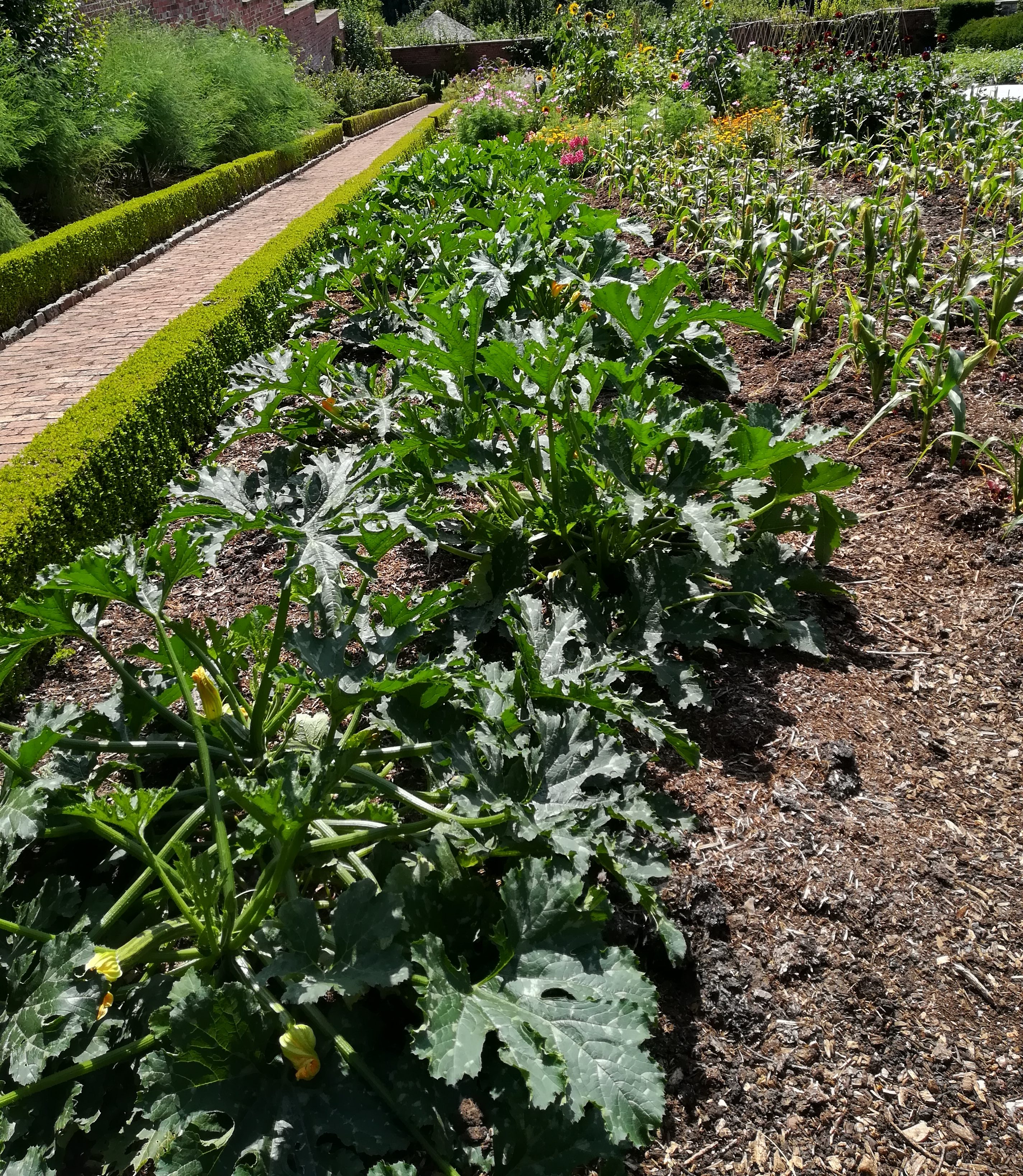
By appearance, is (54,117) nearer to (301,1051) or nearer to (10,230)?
(10,230)

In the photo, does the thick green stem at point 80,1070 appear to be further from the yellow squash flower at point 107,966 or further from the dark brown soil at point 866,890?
the dark brown soil at point 866,890

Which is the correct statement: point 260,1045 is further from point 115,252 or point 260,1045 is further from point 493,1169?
Answer: point 115,252

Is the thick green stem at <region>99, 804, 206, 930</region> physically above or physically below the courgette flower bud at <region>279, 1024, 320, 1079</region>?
above

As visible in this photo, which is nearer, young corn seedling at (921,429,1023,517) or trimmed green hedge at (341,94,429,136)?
young corn seedling at (921,429,1023,517)

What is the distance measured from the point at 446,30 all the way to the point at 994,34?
958 inches

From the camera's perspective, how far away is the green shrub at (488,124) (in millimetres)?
14195

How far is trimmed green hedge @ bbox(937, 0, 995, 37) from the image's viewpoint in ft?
81.3

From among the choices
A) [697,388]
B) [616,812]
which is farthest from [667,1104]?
[697,388]

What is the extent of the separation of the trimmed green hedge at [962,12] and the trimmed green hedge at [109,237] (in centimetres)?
2203

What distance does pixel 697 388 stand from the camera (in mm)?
4527

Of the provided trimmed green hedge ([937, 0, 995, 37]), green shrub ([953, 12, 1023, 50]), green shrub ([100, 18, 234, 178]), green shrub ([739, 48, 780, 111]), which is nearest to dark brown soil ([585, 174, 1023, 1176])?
green shrub ([739, 48, 780, 111])

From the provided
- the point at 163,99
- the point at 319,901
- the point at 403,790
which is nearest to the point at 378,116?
the point at 163,99

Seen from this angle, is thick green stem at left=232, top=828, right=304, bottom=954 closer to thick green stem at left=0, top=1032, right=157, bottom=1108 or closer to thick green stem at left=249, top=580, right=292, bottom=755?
thick green stem at left=0, top=1032, right=157, bottom=1108

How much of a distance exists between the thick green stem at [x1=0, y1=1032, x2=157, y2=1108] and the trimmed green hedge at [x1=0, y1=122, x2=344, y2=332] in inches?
321
